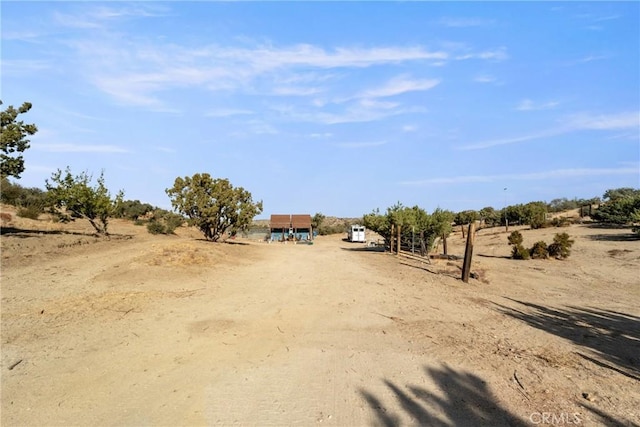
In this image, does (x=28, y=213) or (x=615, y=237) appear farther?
(x=28, y=213)

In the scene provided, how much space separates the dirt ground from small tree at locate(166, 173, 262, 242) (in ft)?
28.2

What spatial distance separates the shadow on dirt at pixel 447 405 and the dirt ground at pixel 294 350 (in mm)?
24

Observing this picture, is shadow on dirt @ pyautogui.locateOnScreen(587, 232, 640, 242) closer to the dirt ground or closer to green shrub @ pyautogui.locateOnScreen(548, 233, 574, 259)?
green shrub @ pyautogui.locateOnScreen(548, 233, 574, 259)

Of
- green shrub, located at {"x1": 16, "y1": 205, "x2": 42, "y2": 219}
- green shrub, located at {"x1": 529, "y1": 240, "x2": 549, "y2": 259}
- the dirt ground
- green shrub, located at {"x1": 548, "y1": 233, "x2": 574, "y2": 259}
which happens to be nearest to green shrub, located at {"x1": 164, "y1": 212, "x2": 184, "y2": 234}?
green shrub, located at {"x1": 16, "y1": 205, "x2": 42, "y2": 219}

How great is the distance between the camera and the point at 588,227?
36.1m

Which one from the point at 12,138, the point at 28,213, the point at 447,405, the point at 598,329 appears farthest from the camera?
the point at 28,213

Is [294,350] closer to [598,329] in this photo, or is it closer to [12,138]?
[598,329]

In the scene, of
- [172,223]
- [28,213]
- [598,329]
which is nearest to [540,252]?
[598,329]

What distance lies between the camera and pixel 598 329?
356 inches

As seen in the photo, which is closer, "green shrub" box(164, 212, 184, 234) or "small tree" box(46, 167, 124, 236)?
Answer: "small tree" box(46, 167, 124, 236)

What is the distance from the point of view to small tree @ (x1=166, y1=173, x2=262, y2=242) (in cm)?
2212

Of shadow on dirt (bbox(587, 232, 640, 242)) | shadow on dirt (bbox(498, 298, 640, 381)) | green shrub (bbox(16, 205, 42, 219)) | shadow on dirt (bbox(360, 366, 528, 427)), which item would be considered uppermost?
green shrub (bbox(16, 205, 42, 219))

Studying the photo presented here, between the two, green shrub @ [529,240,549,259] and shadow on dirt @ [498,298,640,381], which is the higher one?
green shrub @ [529,240,549,259]

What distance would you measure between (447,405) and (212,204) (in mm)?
19886
